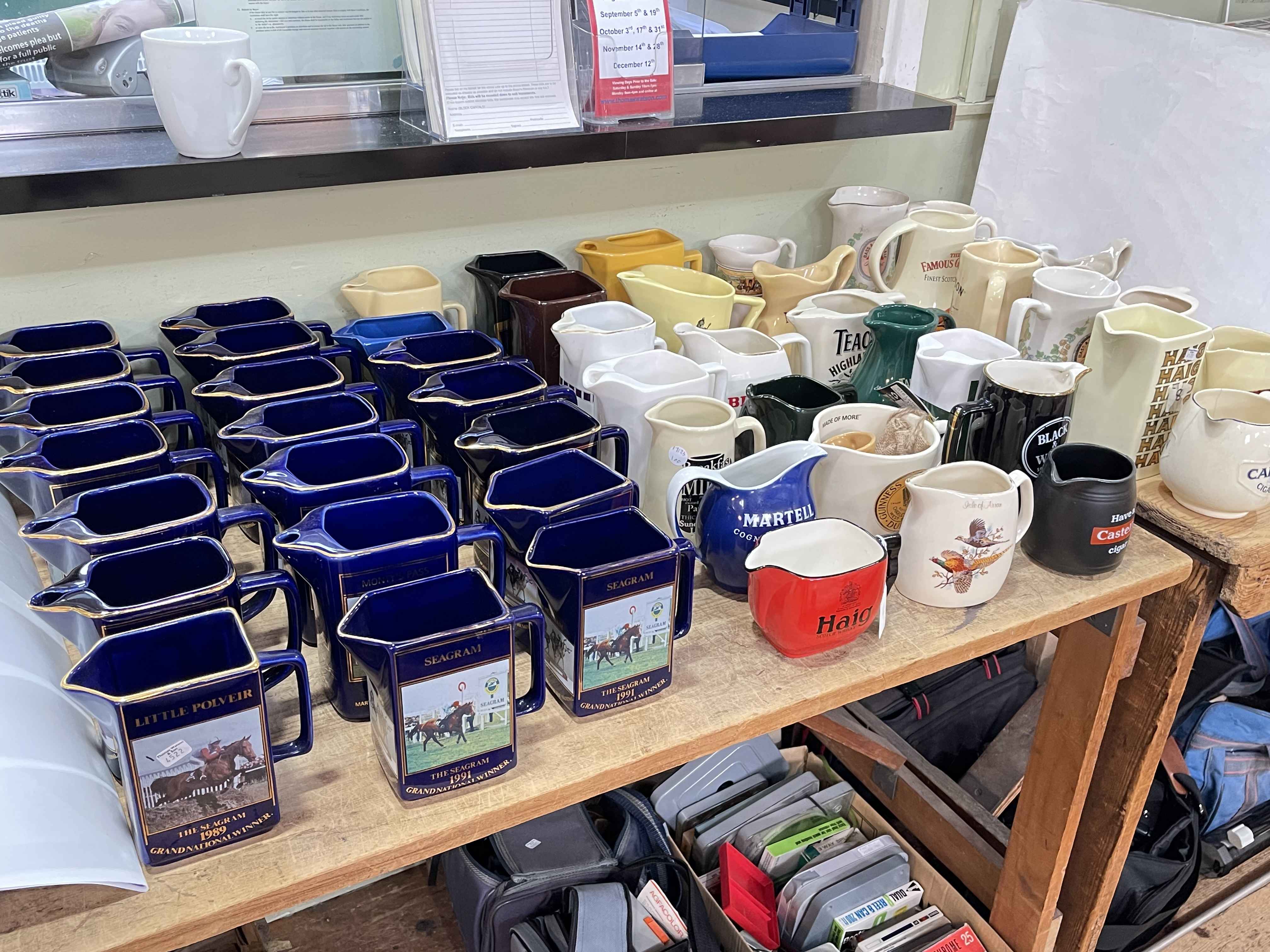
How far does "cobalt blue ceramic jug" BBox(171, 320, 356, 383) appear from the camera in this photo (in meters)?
1.17

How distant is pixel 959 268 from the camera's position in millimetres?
1478

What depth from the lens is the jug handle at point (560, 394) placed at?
115cm

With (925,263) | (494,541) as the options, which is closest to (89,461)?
(494,541)

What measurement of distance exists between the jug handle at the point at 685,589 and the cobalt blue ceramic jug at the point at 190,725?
331 millimetres

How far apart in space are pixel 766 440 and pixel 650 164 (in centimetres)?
58

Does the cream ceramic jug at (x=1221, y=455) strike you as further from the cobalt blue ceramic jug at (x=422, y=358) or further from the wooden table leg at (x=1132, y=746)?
the cobalt blue ceramic jug at (x=422, y=358)

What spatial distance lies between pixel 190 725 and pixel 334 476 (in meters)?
0.34

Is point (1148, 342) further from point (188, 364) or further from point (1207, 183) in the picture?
point (188, 364)

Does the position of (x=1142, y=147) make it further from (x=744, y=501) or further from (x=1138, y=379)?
(x=744, y=501)

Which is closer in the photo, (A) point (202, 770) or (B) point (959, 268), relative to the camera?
(A) point (202, 770)

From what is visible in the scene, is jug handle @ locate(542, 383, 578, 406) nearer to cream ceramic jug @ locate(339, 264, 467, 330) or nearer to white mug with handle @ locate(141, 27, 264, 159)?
cream ceramic jug @ locate(339, 264, 467, 330)

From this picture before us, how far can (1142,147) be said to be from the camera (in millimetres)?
1597

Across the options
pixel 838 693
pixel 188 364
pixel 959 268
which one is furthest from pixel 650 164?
pixel 838 693

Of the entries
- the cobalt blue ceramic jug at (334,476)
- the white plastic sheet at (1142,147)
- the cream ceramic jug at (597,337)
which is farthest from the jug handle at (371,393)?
the white plastic sheet at (1142,147)
